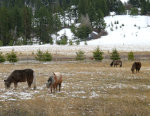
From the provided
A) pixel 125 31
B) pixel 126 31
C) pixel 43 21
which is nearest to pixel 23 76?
pixel 43 21

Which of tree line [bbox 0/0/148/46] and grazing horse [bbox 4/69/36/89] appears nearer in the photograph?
grazing horse [bbox 4/69/36/89]

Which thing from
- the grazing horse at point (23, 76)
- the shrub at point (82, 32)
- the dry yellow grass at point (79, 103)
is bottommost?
the dry yellow grass at point (79, 103)

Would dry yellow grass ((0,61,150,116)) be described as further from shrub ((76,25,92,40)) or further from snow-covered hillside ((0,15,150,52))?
shrub ((76,25,92,40))

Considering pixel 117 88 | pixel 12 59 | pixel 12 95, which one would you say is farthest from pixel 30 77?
pixel 12 59

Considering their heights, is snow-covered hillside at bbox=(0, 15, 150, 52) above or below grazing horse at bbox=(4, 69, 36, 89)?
above

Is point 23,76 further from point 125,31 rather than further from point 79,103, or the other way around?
point 125,31

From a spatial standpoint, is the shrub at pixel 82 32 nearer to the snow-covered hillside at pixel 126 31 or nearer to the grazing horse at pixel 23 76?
the snow-covered hillside at pixel 126 31

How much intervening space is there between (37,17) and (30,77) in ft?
296

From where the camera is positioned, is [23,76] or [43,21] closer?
[23,76]

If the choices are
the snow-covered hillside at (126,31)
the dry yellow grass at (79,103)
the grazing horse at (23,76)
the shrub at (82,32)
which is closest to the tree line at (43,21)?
the shrub at (82,32)

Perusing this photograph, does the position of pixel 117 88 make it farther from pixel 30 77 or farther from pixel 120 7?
pixel 120 7

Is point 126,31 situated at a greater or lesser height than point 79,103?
greater

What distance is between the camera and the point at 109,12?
440 feet

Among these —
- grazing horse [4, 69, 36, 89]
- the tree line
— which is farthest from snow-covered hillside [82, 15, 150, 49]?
grazing horse [4, 69, 36, 89]
